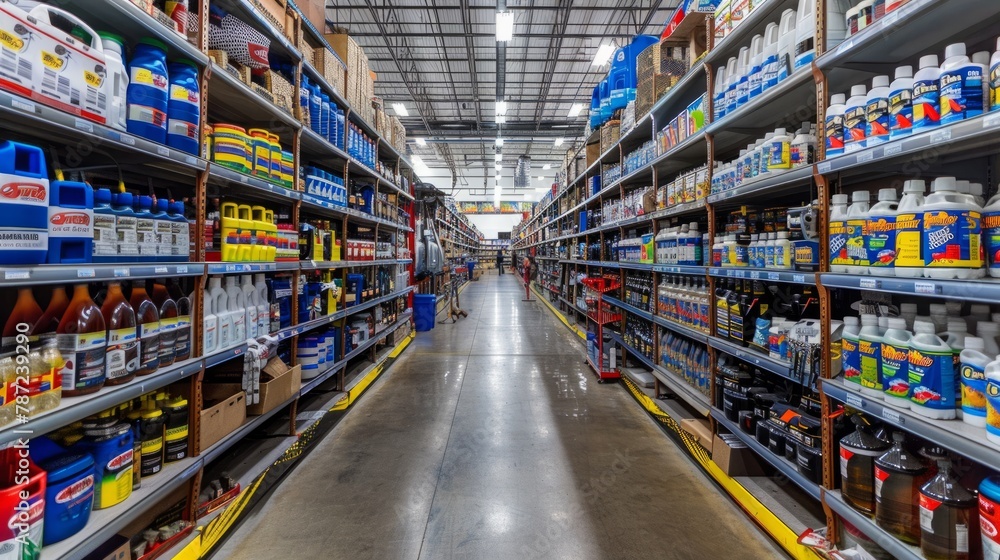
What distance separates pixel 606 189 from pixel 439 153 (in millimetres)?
18425

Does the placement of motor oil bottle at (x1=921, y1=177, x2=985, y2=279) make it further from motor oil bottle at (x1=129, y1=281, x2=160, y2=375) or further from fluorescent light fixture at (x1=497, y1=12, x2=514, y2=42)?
fluorescent light fixture at (x1=497, y1=12, x2=514, y2=42)

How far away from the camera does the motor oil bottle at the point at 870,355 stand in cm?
148

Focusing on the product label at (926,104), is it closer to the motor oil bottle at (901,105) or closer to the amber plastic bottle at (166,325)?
the motor oil bottle at (901,105)

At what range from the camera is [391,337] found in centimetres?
592

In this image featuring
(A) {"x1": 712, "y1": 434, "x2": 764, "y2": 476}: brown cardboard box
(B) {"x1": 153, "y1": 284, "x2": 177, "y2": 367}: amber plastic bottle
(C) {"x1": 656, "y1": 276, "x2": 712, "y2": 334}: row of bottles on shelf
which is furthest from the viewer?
(C) {"x1": 656, "y1": 276, "x2": 712, "y2": 334}: row of bottles on shelf

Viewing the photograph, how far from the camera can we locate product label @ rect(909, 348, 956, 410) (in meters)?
1.28

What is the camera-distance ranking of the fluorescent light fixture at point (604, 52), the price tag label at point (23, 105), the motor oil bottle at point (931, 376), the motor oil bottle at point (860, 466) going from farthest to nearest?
1. the fluorescent light fixture at point (604, 52)
2. the motor oil bottle at point (860, 466)
3. the motor oil bottle at point (931, 376)
4. the price tag label at point (23, 105)

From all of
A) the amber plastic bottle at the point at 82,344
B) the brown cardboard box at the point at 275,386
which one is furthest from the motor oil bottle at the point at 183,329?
the brown cardboard box at the point at 275,386

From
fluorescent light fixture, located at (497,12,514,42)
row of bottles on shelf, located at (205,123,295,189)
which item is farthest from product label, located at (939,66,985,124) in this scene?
fluorescent light fixture, located at (497,12,514,42)

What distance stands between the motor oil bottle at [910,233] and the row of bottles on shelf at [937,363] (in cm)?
20

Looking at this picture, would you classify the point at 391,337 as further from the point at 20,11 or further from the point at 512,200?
the point at 512,200

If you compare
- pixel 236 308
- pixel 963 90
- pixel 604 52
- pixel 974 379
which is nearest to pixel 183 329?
pixel 236 308

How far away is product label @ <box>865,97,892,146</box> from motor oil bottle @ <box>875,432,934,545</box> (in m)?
1.12

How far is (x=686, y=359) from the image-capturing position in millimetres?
3195
